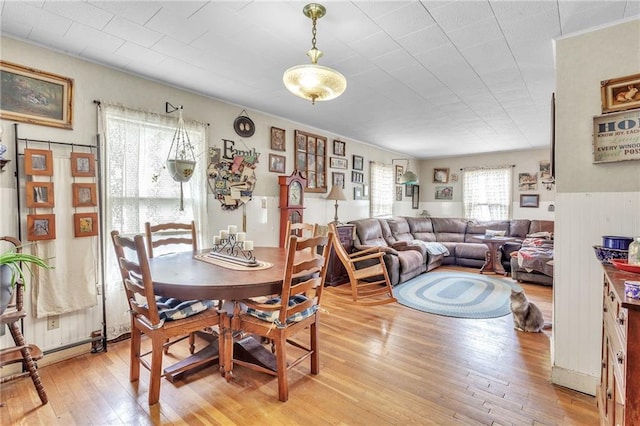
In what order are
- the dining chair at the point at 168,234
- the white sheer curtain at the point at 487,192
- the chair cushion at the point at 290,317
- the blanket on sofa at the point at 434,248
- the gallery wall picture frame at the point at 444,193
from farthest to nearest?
the gallery wall picture frame at the point at 444,193 → the white sheer curtain at the point at 487,192 → the blanket on sofa at the point at 434,248 → the dining chair at the point at 168,234 → the chair cushion at the point at 290,317

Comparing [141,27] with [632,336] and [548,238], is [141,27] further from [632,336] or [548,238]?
[548,238]

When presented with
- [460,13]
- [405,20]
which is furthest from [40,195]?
[460,13]

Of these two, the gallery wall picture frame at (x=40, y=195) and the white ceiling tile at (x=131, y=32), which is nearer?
the white ceiling tile at (x=131, y=32)

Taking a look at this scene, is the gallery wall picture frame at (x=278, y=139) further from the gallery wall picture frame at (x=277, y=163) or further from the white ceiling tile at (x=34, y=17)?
the white ceiling tile at (x=34, y=17)

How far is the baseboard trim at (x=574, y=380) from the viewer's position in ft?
6.40

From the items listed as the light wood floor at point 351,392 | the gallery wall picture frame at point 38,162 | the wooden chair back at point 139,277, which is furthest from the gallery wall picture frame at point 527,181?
the gallery wall picture frame at point 38,162

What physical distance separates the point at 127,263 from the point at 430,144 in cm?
543

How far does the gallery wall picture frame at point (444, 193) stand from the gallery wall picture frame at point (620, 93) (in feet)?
18.9

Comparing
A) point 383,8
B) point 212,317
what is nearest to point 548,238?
point 383,8

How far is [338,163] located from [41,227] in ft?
13.0

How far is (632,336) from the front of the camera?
0.93m

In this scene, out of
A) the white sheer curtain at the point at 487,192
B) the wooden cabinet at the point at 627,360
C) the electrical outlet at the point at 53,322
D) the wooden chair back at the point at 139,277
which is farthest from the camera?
the white sheer curtain at the point at 487,192

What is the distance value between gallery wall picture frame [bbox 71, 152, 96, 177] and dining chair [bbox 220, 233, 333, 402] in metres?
1.68

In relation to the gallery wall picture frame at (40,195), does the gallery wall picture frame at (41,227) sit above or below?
below
